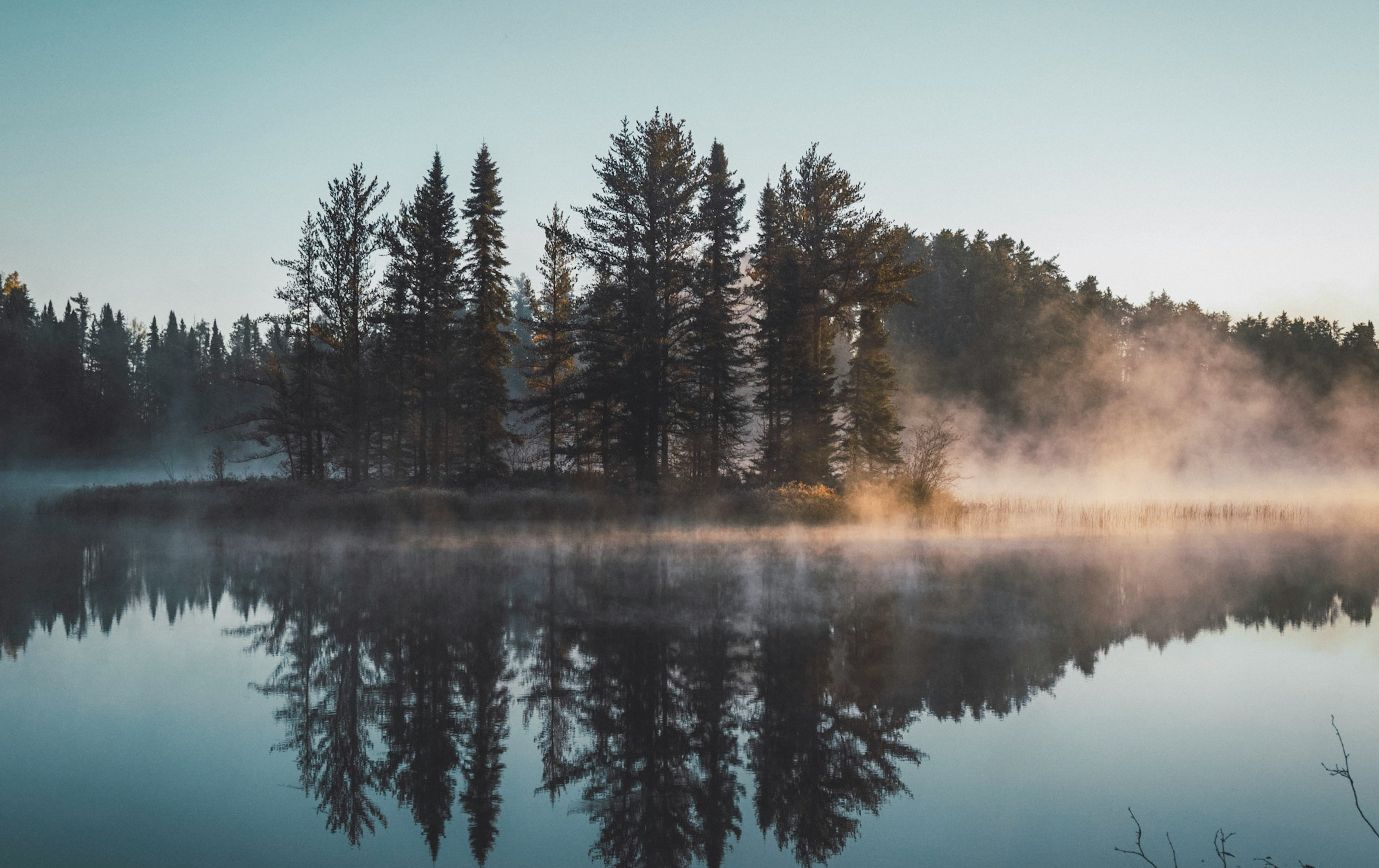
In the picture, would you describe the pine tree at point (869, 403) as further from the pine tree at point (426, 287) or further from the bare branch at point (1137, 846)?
the bare branch at point (1137, 846)

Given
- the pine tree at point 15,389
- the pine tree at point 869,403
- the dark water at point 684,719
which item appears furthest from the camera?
the pine tree at point 15,389

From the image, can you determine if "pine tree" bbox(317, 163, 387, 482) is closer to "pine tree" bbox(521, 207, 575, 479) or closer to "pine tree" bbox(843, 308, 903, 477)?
"pine tree" bbox(521, 207, 575, 479)

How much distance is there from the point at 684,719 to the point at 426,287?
106ft

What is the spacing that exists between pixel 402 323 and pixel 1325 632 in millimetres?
34613

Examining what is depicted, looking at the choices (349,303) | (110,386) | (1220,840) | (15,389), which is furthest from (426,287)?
(110,386)

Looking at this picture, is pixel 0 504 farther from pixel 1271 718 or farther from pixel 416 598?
pixel 1271 718

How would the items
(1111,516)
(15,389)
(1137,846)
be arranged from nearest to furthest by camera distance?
(1137,846) → (1111,516) → (15,389)

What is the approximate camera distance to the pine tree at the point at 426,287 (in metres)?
37.9

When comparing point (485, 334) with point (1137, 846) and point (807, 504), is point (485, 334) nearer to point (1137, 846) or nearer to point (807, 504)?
point (807, 504)

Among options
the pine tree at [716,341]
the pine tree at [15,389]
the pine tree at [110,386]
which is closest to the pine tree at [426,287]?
the pine tree at [716,341]

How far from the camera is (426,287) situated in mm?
38344

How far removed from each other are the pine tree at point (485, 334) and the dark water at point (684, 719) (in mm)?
18046

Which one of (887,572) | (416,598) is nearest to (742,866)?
(416,598)

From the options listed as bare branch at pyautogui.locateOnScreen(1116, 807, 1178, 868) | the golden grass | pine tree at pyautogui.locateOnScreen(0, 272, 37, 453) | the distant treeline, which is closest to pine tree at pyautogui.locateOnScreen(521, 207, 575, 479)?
the distant treeline
